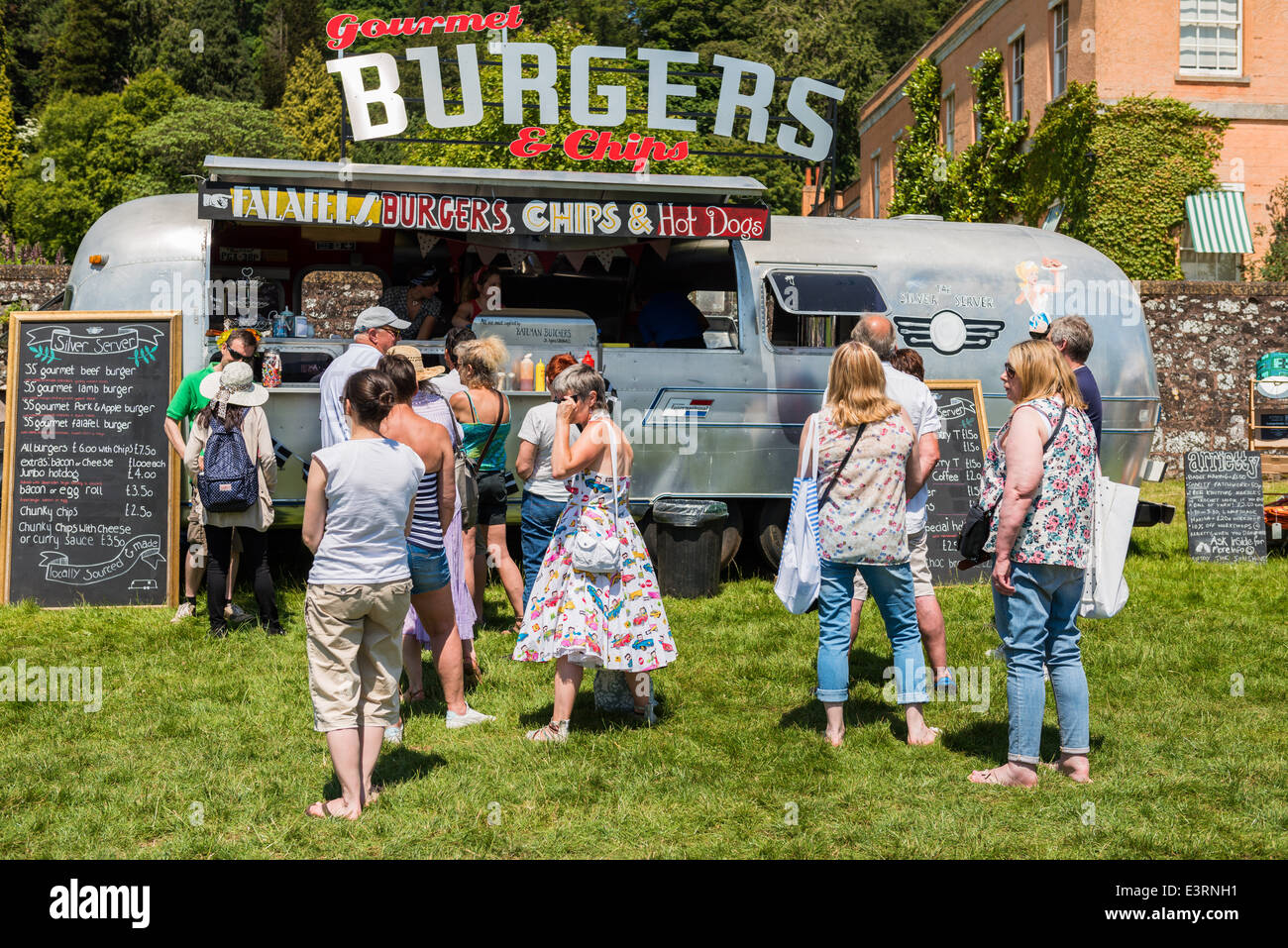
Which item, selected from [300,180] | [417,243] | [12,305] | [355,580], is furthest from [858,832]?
[12,305]

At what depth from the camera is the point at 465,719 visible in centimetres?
565

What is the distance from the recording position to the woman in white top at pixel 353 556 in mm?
4332

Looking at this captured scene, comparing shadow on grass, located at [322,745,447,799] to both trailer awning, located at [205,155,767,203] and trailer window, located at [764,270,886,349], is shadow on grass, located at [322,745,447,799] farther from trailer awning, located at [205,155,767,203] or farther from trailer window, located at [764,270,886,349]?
trailer window, located at [764,270,886,349]

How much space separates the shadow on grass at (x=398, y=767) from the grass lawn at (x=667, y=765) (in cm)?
2

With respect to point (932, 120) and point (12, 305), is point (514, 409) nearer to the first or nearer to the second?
point (12, 305)

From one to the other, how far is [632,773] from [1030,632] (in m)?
1.77

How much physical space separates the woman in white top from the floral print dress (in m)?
0.97

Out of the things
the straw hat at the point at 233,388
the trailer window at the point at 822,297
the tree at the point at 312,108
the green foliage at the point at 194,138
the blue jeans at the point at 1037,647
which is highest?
the tree at the point at 312,108

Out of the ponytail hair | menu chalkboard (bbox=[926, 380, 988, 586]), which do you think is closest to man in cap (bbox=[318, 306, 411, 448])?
the ponytail hair

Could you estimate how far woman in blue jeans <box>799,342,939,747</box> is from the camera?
5.08m

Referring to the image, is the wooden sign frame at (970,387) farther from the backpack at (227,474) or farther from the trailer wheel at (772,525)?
the backpack at (227,474)

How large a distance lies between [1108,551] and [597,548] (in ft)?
7.17

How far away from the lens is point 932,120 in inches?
1167

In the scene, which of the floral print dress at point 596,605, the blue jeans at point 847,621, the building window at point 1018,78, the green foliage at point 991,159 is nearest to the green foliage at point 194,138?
the green foliage at point 991,159
